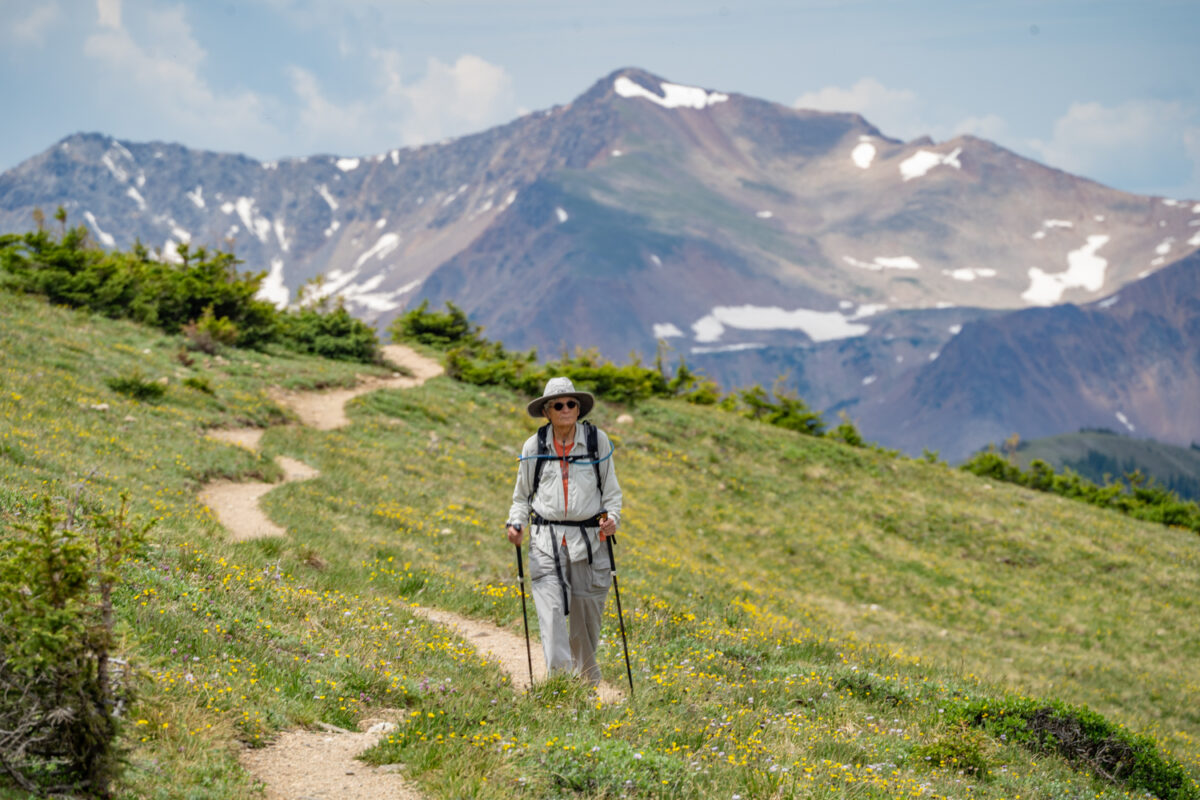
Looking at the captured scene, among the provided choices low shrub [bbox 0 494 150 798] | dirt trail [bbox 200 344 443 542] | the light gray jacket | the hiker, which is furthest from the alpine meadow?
the light gray jacket

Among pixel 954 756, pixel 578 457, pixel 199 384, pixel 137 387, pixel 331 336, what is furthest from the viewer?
pixel 331 336

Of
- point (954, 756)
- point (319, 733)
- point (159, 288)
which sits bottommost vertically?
point (954, 756)

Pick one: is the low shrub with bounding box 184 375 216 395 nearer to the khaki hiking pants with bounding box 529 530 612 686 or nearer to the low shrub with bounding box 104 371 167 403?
the low shrub with bounding box 104 371 167 403

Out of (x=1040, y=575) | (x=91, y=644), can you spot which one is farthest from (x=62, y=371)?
(x=1040, y=575)

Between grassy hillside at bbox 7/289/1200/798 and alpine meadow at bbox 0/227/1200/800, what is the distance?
0.05 m

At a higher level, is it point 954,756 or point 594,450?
point 594,450

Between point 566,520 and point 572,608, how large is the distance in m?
0.83

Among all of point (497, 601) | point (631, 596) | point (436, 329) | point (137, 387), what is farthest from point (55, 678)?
point (436, 329)

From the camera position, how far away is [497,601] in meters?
11.2

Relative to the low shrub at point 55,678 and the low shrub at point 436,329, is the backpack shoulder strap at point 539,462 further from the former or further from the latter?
the low shrub at point 436,329

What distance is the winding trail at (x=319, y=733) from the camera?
4934 millimetres

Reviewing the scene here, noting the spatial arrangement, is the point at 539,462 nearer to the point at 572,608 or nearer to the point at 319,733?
the point at 572,608

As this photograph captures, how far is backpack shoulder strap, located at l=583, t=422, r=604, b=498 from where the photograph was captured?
7.26 metres

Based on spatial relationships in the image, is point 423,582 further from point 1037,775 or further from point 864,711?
point 1037,775
